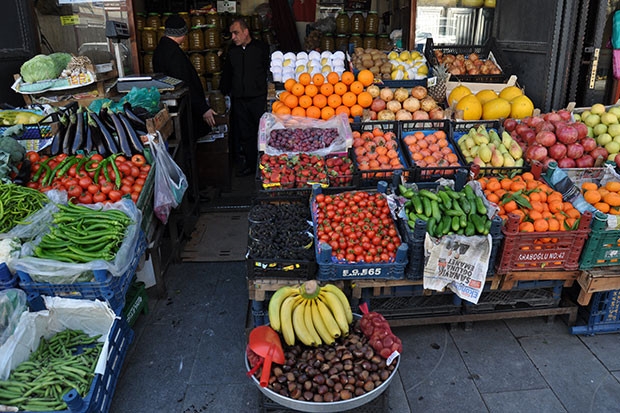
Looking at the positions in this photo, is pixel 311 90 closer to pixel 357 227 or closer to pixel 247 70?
pixel 357 227

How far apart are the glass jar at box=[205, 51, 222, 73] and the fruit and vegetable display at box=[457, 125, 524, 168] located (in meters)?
5.35

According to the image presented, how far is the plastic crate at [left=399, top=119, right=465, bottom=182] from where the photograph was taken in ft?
13.2

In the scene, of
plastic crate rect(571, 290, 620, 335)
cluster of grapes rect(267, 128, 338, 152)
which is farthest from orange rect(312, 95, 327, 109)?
plastic crate rect(571, 290, 620, 335)

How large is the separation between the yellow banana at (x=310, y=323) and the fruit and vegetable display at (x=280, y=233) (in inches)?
21.1

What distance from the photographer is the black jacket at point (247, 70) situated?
22.1ft

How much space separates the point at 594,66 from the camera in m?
5.35

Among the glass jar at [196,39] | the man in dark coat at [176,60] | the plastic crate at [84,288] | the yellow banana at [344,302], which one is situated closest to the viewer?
the yellow banana at [344,302]

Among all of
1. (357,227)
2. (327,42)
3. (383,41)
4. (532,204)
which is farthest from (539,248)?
(327,42)

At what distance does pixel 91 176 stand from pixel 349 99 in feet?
8.57

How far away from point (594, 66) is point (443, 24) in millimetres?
2302

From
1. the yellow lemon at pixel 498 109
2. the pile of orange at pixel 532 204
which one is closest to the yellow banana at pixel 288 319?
the pile of orange at pixel 532 204

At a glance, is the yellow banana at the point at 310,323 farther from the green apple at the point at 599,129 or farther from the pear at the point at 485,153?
the green apple at the point at 599,129

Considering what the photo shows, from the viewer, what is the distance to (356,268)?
3139 millimetres

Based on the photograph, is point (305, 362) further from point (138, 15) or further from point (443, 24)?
point (138, 15)
